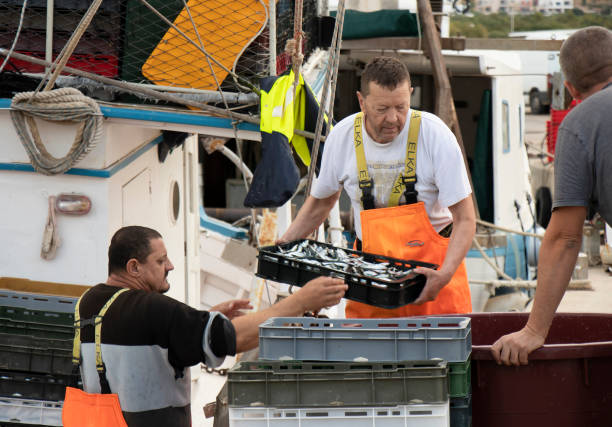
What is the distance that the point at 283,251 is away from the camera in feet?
13.4

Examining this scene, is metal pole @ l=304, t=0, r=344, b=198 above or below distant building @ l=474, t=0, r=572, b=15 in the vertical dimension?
below

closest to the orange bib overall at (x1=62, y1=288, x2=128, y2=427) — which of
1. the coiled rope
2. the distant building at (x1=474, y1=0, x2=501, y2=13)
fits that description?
the coiled rope

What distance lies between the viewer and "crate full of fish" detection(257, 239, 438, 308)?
357cm

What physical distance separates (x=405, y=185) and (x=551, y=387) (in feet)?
4.05

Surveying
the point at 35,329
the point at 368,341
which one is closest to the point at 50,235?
the point at 35,329

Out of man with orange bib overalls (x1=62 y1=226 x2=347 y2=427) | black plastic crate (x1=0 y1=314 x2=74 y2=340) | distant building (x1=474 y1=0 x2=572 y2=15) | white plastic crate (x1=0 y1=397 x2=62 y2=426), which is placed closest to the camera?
man with orange bib overalls (x1=62 y1=226 x2=347 y2=427)

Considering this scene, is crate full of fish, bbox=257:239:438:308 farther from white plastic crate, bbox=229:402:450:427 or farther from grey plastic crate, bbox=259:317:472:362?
white plastic crate, bbox=229:402:450:427

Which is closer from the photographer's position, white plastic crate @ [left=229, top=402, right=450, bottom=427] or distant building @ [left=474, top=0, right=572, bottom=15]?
white plastic crate @ [left=229, top=402, right=450, bottom=427]

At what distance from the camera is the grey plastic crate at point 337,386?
9.49 feet

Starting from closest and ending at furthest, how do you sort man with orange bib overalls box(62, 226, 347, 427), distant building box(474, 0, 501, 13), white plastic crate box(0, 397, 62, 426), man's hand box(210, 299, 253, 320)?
man with orange bib overalls box(62, 226, 347, 427), man's hand box(210, 299, 253, 320), white plastic crate box(0, 397, 62, 426), distant building box(474, 0, 501, 13)

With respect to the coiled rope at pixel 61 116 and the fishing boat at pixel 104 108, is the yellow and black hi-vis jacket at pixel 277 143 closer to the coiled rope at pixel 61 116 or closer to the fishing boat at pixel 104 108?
the fishing boat at pixel 104 108

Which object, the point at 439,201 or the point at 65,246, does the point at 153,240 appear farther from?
the point at 65,246

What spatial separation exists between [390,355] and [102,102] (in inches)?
122

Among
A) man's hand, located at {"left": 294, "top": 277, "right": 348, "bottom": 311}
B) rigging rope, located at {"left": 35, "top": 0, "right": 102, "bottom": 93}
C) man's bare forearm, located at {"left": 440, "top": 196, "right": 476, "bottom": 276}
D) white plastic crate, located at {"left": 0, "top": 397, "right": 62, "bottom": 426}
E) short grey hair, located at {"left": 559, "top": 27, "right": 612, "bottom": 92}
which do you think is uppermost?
rigging rope, located at {"left": 35, "top": 0, "right": 102, "bottom": 93}
